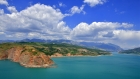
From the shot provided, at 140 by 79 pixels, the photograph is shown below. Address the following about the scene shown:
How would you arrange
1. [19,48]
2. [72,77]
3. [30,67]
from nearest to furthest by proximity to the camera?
[72,77] → [30,67] → [19,48]

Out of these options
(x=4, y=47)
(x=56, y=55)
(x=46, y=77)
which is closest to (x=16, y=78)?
(x=46, y=77)

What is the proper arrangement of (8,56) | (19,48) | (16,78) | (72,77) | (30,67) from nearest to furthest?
(16,78) → (72,77) → (30,67) → (19,48) → (8,56)

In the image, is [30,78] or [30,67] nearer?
[30,78]

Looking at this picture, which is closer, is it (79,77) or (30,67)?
(79,77)

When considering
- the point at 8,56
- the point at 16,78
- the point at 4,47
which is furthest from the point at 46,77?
the point at 4,47

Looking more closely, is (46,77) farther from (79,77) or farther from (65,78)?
(79,77)

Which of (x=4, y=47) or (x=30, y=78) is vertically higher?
(x=4, y=47)

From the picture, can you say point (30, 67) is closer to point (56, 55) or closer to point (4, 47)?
point (4, 47)

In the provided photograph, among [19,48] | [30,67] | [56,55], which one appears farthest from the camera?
[56,55]

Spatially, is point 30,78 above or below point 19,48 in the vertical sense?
below
